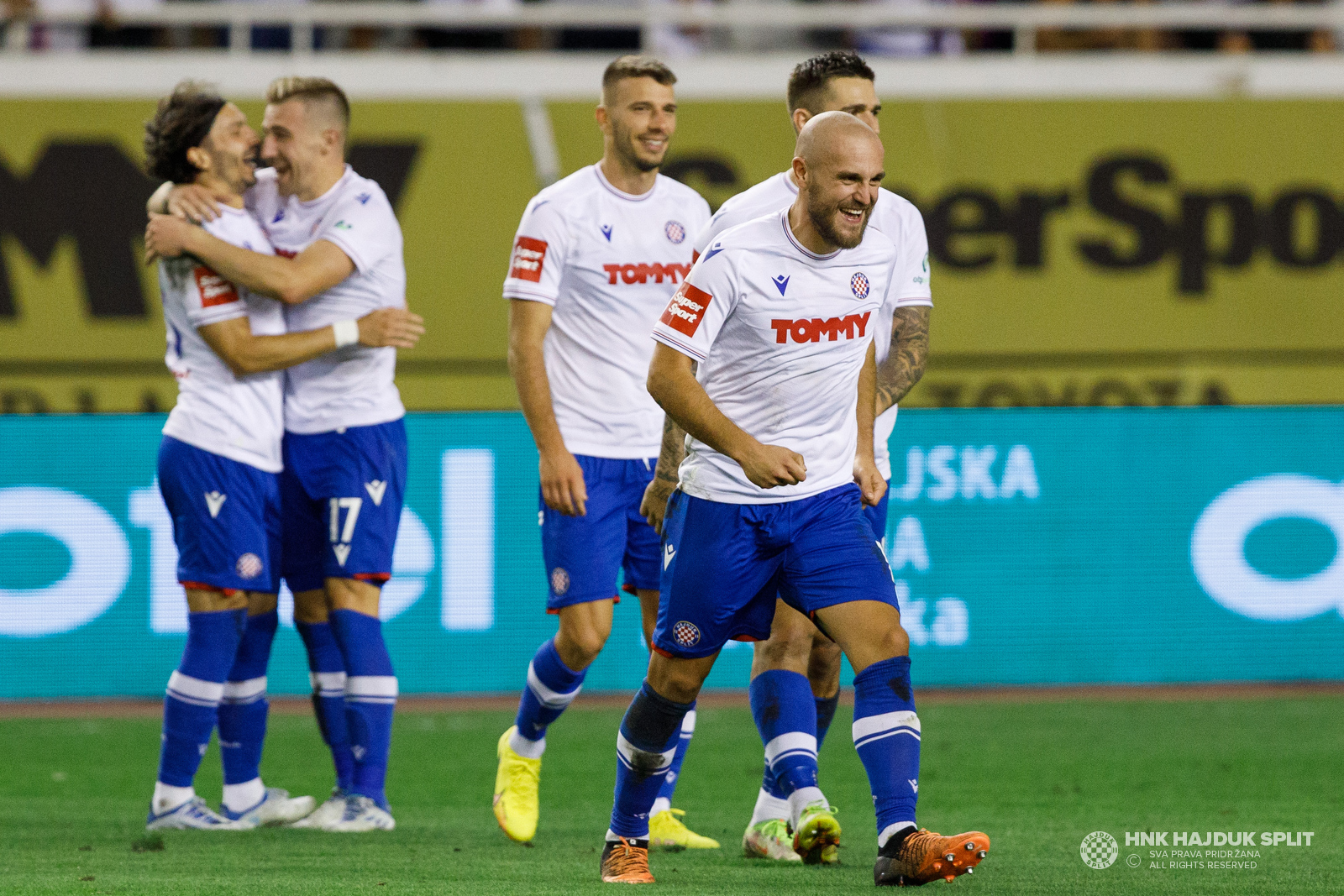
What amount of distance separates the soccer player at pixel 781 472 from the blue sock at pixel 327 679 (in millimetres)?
1675

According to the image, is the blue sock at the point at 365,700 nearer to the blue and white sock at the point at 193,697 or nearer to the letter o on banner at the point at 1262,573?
the blue and white sock at the point at 193,697

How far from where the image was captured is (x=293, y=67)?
12.5 meters

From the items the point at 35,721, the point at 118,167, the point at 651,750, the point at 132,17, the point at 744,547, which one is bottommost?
the point at 35,721

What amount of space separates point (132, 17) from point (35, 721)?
629cm

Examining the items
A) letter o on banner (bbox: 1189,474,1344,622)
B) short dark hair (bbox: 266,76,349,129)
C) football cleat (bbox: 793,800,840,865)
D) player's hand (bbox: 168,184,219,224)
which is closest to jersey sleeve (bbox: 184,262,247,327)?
player's hand (bbox: 168,184,219,224)

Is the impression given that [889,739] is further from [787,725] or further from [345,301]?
[345,301]

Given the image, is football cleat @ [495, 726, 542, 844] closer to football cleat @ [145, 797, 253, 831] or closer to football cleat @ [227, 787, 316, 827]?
football cleat @ [227, 787, 316, 827]

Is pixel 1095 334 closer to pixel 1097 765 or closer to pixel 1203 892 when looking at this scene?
pixel 1097 765

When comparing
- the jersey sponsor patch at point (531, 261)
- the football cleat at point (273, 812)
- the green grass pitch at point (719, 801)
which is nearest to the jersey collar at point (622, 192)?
the jersey sponsor patch at point (531, 261)

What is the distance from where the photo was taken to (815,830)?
477 cm

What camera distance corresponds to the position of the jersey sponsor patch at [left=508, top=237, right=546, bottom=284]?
219 inches

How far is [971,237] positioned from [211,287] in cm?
757

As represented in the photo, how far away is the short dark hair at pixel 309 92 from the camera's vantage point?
19.3 ft

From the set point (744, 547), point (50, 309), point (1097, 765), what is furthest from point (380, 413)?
point (50, 309)
